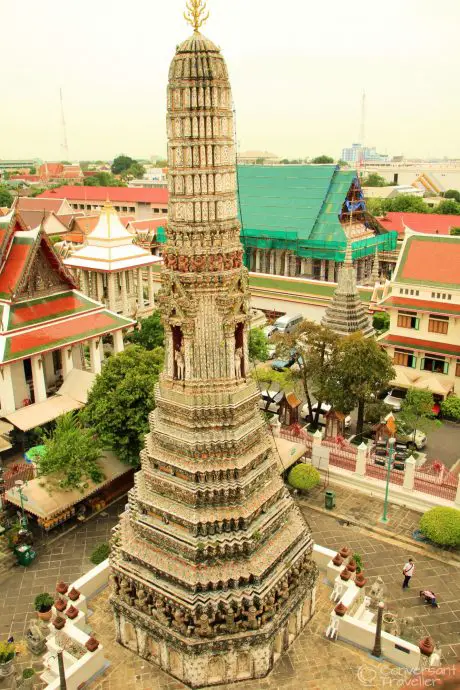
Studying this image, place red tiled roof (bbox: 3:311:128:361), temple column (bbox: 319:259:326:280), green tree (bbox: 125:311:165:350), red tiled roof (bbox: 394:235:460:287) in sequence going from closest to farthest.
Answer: red tiled roof (bbox: 3:311:128:361) → red tiled roof (bbox: 394:235:460:287) → green tree (bbox: 125:311:165:350) → temple column (bbox: 319:259:326:280)

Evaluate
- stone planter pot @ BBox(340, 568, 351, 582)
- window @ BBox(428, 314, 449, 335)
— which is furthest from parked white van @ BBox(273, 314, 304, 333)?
stone planter pot @ BBox(340, 568, 351, 582)

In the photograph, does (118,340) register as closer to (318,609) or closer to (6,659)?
(6,659)

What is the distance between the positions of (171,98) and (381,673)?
1559 cm

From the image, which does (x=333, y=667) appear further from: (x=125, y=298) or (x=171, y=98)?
Result: (x=125, y=298)

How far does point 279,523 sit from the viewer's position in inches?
635

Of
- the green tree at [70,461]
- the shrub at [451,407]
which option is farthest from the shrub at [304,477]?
the shrub at [451,407]

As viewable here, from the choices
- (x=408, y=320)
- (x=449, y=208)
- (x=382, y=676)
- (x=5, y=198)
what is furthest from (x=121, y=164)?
(x=382, y=676)

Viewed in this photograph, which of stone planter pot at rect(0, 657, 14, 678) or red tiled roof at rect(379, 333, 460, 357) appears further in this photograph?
red tiled roof at rect(379, 333, 460, 357)

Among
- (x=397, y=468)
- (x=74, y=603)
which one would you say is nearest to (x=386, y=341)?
(x=397, y=468)

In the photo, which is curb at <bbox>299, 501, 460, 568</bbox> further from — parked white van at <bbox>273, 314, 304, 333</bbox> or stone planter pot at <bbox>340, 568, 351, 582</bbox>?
parked white van at <bbox>273, 314, 304, 333</bbox>

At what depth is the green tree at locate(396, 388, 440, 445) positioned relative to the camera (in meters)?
26.8

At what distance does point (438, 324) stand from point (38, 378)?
2213cm

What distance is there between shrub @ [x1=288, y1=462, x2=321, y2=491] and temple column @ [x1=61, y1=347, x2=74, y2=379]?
14.7 meters

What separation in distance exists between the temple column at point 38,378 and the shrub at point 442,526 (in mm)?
19731
